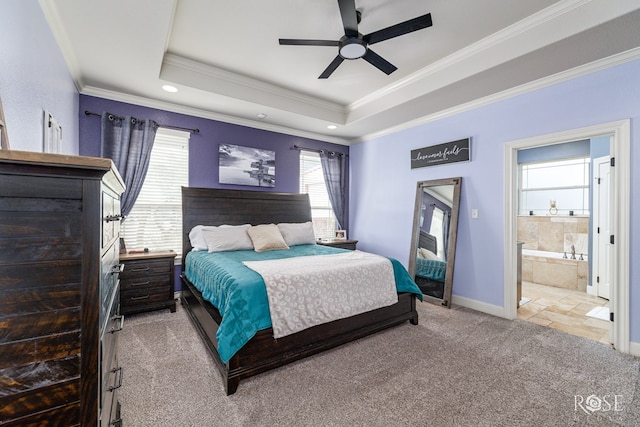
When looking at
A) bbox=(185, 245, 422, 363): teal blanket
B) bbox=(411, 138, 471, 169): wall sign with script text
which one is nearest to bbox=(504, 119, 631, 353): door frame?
bbox=(411, 138, 471, 169): wall sign with script text

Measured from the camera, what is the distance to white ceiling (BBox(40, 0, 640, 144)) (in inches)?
88.0

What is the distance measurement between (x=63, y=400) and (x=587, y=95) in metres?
4.25

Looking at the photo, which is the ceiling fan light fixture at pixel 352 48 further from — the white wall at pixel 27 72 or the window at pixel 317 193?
the window at pixel 317 193

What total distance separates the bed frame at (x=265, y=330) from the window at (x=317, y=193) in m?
0.39

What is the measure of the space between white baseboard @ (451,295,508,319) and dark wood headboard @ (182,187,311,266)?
2587 mm

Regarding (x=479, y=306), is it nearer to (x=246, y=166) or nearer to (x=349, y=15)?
(x=349, y=15)

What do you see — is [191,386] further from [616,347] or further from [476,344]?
[616,347]

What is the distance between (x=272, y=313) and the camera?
84.0 inches

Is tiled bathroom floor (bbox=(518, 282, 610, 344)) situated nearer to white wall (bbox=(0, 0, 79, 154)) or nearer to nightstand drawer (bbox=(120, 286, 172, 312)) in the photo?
nightstand drawer (bbox=(120, 286, 172, 312))

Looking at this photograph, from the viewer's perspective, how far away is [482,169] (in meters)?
3.60

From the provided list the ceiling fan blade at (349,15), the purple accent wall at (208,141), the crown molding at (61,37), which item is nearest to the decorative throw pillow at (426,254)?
the purple accent wall at (208,141)


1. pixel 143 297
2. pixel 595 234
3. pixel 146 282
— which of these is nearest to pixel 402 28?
pixel 146 282

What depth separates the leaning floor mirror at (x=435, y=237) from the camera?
380cm

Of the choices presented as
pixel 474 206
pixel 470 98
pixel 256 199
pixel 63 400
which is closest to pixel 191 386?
pixel 63 400
